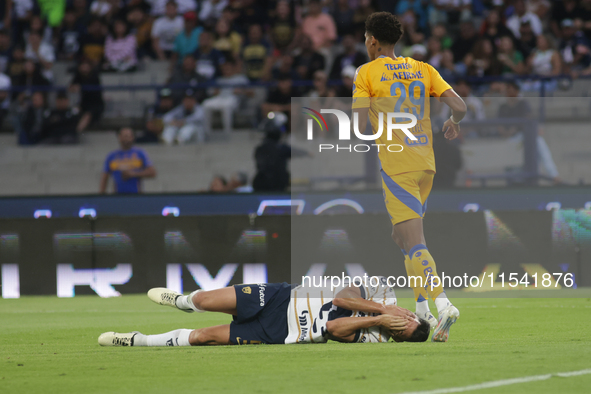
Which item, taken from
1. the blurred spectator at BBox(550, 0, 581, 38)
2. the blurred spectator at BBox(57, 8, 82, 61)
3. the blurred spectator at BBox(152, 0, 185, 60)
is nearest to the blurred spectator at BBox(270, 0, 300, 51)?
the blurred spectator at BBox(152, 0, 185, 60)

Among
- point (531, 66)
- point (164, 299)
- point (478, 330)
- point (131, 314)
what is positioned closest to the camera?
point (164, 299)

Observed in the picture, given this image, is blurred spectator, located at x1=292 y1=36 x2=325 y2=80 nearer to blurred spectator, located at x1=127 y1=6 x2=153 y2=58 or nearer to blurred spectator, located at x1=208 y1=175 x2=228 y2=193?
blurred spectator, located at x1=208 y1=175 x2=228 y2=193

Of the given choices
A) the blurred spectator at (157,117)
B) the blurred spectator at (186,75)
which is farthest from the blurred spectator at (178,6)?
the blurred spectator at (157,117)

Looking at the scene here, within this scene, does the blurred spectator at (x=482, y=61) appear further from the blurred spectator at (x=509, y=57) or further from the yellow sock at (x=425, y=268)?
the yellow sock at (x=425, y=268)

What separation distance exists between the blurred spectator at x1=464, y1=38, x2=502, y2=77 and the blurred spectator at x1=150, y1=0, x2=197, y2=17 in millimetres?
5587

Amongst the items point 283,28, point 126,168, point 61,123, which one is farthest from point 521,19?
point 61,123

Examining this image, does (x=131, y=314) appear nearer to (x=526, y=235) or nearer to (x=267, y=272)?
(x=267, y=272)

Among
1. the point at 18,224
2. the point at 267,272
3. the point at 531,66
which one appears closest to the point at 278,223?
the point at 267,272

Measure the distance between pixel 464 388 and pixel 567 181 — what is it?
7756 mm

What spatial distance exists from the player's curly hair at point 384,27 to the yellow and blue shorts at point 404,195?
1.02 metres

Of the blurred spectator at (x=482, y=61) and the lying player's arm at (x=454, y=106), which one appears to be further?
the blurred spectator at (x=482, y=61)

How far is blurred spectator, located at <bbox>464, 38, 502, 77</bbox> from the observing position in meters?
13.3

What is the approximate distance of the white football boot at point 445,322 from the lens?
5629 mm

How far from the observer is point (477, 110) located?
36.5 ft
